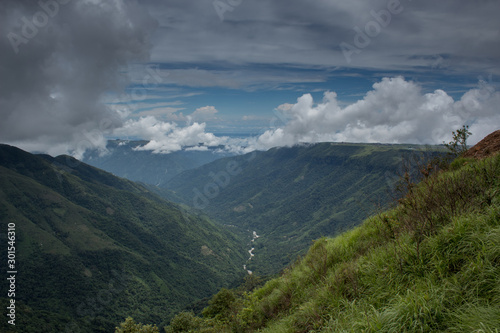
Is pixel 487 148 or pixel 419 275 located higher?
pixel 487 148

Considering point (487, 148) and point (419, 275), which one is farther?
point (487, 148)

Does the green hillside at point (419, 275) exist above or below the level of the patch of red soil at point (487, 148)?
below

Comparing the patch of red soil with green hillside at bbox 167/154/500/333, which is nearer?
green hillside at bbox 167/154/500/333

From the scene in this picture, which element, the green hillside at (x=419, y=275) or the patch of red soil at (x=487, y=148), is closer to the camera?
the green hillside at (x=419, y=275)

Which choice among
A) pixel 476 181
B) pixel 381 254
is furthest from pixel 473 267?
pixel 476 181
